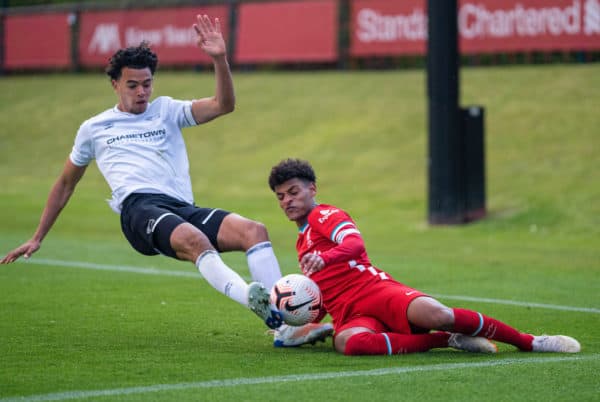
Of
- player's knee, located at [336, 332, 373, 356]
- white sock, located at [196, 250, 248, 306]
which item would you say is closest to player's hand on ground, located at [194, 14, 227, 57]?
white sock, located at [196, 250, 248, 306]

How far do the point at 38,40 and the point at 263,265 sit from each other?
92.5 ft

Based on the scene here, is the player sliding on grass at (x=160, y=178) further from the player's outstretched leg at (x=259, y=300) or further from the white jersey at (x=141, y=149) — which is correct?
the player's outstretched leg at (x=259, y=300)

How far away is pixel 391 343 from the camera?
7.33 metres

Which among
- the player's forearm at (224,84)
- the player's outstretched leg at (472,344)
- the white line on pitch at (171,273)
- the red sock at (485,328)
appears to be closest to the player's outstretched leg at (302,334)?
the player's outstretched leg at (472,344)

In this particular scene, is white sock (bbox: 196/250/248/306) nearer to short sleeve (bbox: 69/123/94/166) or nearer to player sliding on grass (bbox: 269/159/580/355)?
player sliding on grass (bbox: 269/159/580/355)

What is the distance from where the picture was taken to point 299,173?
748cm

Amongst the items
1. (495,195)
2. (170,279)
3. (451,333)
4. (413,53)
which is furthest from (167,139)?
(413,53)

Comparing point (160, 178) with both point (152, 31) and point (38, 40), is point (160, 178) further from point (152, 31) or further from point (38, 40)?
point (38, 40)

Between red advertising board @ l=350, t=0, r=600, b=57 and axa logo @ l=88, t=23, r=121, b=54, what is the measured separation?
810cm

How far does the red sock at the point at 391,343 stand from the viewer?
7.27 m

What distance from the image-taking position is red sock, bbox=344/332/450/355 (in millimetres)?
7270

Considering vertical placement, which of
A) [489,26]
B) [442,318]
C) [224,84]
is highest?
[224,84]

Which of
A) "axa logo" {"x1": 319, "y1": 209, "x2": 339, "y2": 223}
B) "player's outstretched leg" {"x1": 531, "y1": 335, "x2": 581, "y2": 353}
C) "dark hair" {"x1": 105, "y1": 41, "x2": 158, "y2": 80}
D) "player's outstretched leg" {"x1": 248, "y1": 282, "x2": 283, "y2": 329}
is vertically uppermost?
"dark hair" {"x1": 105, "y1": 41, "x2": 158, "y2": 80}

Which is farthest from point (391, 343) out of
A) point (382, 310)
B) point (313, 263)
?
point (313, 263)
